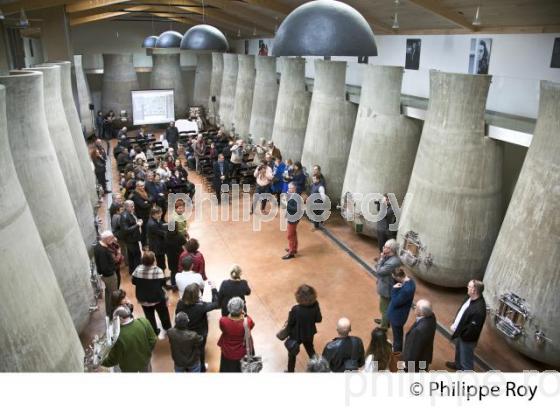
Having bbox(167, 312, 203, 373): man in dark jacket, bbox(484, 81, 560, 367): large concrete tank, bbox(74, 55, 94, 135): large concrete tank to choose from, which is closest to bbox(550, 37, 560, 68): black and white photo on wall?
bbox(484, 81, 560, 367): large concrete tank

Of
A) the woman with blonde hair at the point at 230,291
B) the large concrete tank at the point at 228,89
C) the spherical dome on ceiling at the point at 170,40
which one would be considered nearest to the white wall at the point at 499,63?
the spherical dome on ceiling at the point at 170,40

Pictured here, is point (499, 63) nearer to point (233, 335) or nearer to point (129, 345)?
point (233, 335)

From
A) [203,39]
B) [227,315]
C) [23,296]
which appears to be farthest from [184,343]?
[203,39]

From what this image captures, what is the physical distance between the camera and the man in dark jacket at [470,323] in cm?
488

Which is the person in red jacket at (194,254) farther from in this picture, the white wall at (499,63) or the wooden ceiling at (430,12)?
the wooden ceiling at (430,12)

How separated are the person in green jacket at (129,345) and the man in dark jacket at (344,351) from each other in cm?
167

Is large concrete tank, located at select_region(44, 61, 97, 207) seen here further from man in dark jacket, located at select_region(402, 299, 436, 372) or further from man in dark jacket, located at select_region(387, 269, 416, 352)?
man in dark jacket, located at select_region(402, 299, 436, 372)

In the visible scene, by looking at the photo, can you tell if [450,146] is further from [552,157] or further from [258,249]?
[258,249]

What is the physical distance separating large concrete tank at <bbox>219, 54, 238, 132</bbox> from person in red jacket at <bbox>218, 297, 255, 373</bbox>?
1597cm

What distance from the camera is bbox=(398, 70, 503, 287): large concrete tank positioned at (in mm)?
6809

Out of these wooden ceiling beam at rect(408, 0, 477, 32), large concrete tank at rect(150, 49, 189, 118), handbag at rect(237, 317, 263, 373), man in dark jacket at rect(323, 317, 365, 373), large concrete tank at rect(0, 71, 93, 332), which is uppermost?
wooden ceiling beam at rect(408, 0, 477, 32)

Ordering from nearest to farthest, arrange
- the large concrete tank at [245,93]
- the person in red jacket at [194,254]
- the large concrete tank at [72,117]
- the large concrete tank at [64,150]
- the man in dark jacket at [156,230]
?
the person in red jacket at [194,254] < the man in dark jacket at [156,230] < the large concrete tank at [64,150] < the large concrete tank at [72,117] < the large concrete tank at [245,93]

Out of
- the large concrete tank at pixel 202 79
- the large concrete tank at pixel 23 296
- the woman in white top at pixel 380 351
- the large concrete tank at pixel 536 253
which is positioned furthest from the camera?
the large concrete tank at pixel 202 79
